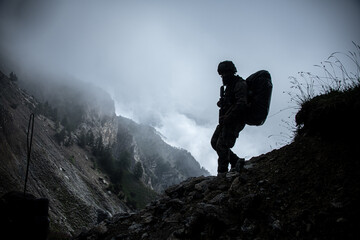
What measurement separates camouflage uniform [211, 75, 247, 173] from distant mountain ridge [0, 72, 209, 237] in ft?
24.0

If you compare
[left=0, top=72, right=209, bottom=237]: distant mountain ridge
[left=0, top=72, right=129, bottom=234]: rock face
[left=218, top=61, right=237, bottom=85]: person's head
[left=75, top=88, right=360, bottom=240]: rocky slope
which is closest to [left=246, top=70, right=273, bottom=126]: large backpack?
[left=218, top=61, right=237, bottom=85]: person's head

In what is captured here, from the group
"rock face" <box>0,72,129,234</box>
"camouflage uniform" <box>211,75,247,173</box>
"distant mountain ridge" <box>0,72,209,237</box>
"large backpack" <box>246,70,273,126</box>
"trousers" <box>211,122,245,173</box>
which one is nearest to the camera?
"large backpack" <box>246,70,273,126</box>

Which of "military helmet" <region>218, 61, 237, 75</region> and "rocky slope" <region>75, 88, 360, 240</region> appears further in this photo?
"military helmet" <region>218, 61, 237, 75</region>

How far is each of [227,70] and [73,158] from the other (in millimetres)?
95061

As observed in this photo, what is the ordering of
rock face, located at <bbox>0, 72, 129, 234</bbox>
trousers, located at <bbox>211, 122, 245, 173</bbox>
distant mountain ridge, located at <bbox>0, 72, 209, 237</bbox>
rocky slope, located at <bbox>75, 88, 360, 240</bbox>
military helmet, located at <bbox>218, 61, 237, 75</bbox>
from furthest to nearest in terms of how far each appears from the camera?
distant mountain ridge, located at <bbox>0, 72, 209, 237</bbox>, rock face, located at <bbox>0, 72, 129, 234</bbox>, military helmet, located at <bbox>218, 61, 237, 75</bbox>, trousers, located at <bbox>211, 122, 245, 173</bbox>, rocky slope, located at <bbox>75, 88, 360, 240</bbox>

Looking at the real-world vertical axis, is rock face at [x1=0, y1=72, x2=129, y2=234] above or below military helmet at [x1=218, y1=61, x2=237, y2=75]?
below

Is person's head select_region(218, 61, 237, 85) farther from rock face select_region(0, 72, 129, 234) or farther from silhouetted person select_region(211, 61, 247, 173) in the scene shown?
rock face select_region(0, 72, 129, 234)

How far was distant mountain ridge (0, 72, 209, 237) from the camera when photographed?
154ft

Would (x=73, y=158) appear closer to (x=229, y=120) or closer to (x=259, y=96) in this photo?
(x=229, y=120)

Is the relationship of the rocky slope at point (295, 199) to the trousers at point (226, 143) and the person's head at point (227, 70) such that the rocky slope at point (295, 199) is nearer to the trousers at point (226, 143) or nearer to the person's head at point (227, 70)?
the trousers at point (226, 143)

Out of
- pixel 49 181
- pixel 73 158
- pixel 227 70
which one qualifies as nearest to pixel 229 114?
pixel 227 70

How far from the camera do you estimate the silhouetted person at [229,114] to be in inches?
264

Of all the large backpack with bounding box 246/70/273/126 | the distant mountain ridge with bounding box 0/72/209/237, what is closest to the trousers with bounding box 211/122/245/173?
the large backpack with bounding box 246/70/273/126

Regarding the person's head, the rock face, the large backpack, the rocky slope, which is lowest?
the rock face
